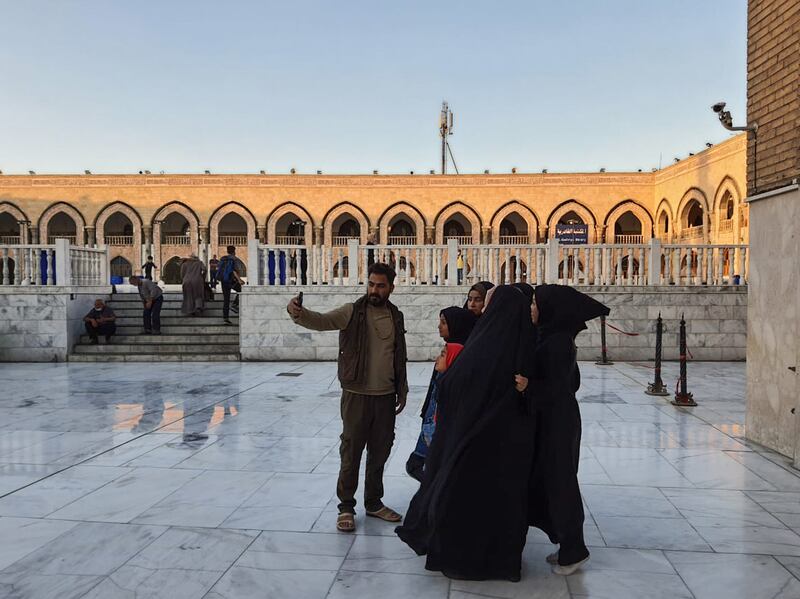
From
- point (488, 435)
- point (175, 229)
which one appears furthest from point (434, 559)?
point (175, 229)

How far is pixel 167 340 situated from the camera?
11.5m

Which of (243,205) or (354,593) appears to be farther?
(243,205)

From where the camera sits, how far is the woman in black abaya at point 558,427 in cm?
278

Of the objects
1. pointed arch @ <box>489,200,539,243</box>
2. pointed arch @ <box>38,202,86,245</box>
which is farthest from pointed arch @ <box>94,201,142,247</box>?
pointed arch @ <box>489,200,539,243</box>

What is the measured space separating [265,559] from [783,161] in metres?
4.62

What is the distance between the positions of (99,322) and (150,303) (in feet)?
3.01

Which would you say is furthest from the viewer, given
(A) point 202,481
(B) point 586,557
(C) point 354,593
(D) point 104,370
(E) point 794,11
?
(D) point 104,370

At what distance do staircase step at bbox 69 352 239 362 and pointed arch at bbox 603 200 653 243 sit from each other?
69.3ft

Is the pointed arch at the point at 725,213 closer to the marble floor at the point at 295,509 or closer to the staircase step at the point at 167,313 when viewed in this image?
the marble floor at the point at 295,509

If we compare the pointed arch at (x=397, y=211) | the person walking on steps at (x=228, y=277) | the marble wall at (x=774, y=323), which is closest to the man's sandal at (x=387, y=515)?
the marble wall at (x=774, y=323)

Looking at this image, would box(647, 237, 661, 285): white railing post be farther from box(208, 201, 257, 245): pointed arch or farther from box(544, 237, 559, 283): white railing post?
box(208, 201, 257, 245): pointed arch

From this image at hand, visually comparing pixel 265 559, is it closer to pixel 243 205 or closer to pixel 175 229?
pixel 243 205

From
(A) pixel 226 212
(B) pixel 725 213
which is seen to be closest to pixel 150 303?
(A) pixel 226 212

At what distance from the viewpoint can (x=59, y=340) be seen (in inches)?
436
